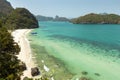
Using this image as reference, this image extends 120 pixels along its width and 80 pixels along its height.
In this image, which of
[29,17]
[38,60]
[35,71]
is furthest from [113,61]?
[29,17]

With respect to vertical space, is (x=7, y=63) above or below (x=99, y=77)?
above

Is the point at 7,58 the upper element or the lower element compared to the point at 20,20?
upper

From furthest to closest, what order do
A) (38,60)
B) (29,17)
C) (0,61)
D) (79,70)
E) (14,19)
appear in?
(29,17) < (14,19) < (38,60) < (79,70) < (0,61)

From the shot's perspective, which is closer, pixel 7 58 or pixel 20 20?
pixel 7 58

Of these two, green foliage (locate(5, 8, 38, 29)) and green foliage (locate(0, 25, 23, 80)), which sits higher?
green foliage (locate(0, 25, 23, 80))

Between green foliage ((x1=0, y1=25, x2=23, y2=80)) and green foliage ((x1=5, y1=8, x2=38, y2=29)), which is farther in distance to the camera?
green foliage ((x1=5, y1=8, x2=38, y2=29))

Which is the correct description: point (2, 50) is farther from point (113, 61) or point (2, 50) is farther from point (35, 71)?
point (113, 61)

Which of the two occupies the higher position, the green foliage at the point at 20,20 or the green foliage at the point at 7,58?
the green foliage at the point at 7,58

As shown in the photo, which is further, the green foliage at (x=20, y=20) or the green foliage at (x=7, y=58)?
the green foliage at (x=20, y=20)
